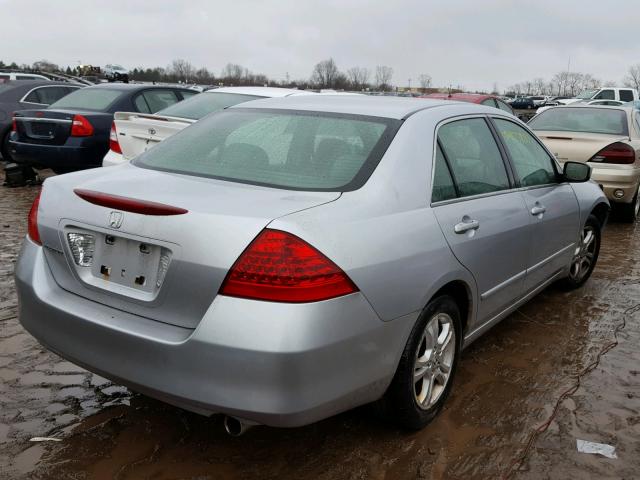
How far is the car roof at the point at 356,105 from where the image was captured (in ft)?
10.4

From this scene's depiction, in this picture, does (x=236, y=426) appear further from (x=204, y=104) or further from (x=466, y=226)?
(x=204, y=104)

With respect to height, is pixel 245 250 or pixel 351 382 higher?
pixel 245 250

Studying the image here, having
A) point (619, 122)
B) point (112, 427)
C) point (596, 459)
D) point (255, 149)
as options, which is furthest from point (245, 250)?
point (619, 122)

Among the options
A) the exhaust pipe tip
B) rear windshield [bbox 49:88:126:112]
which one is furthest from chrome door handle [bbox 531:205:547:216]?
rear windshield [bbox 49:88:126:112]

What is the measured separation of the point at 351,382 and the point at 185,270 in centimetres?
76

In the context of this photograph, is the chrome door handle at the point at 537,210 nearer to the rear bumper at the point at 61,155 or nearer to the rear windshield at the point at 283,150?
the rear windshield at the point at 283,150

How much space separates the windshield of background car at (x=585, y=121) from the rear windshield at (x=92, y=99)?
5.99 m

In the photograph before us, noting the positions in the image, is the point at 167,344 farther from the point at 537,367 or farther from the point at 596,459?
the point at 537,367

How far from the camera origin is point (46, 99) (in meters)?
11.7

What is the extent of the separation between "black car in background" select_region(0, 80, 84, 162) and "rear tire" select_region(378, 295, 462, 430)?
9.50 metres

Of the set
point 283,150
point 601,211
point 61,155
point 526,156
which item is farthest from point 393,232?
point 61,155

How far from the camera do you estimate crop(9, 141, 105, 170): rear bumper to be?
8.23 m

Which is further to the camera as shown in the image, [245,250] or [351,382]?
[351,382]

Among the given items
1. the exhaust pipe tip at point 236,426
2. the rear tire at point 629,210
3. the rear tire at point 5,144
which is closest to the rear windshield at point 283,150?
the exhaust pipe tip at point 236,426
